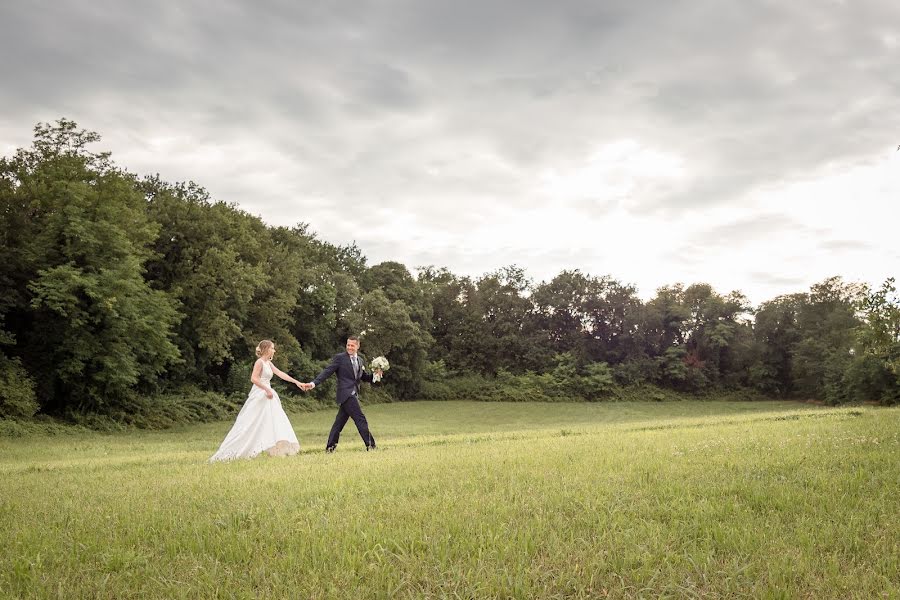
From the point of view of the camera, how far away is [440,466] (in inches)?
344

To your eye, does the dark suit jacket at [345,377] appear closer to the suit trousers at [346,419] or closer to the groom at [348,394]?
the groom at [348,394]

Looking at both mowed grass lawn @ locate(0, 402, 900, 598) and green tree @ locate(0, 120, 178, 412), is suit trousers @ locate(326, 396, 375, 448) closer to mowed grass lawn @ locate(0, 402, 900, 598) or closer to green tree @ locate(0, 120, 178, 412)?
mowed grass lawn @ locate(0, 402, 900, 598)

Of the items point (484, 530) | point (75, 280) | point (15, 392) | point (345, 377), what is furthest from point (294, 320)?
point (484, 530)

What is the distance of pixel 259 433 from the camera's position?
42.0 feet

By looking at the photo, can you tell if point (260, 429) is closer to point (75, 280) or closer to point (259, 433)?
point (259, 433)

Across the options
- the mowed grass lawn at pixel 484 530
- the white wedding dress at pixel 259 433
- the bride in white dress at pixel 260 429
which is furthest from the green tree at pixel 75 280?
the mowed grass lawn at pixel 484 530

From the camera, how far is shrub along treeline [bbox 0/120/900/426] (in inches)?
1059

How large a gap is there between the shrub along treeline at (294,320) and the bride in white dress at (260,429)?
517 inches

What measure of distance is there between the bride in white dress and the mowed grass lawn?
3.54 m

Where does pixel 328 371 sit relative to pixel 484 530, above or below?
above

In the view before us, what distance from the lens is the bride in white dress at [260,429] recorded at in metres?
12.6

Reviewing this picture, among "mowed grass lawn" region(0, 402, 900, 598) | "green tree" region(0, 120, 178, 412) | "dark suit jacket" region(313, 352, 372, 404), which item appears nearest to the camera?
"mowed grass lawn" region(0, 402, 900, 598)

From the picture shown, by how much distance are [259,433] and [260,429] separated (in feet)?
0.29

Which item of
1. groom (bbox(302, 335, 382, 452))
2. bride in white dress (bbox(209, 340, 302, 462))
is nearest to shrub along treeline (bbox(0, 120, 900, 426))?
groom (bbox(302, 335, 382, 452))
